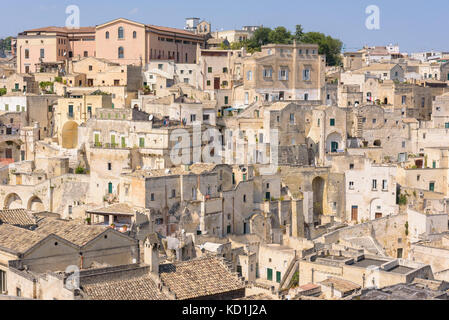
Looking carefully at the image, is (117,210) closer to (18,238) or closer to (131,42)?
(18,238)

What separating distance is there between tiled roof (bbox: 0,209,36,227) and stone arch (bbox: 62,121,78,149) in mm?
15330

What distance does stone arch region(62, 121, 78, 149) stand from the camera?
45000 millimetres

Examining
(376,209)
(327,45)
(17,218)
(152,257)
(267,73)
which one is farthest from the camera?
(327,45)

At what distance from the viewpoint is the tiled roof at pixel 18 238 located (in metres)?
23.8

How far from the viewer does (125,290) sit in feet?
72.1

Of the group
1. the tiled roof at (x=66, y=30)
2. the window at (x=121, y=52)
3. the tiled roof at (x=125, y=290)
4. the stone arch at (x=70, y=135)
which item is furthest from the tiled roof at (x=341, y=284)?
the tiled roof at (x=66, y=30)

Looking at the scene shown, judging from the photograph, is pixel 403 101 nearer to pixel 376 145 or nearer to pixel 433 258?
pixel 376 145

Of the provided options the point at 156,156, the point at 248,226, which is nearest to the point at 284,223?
the point at 248,226

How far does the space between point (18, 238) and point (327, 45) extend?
4640 centimetres

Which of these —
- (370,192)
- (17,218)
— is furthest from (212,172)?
(17,218)

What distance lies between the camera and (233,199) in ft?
123

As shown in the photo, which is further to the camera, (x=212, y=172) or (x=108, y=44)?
(x=108, y=44)

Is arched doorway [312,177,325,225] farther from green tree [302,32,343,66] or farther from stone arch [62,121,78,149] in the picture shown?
green tree [302,32,343,66]

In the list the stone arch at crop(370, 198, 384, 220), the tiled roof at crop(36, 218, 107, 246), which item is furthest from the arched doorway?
the tiled roof at crop(36, 218, 107, 246)
